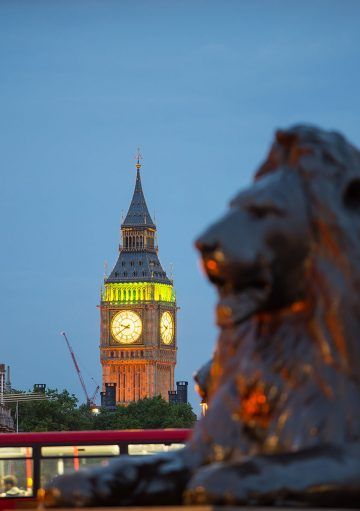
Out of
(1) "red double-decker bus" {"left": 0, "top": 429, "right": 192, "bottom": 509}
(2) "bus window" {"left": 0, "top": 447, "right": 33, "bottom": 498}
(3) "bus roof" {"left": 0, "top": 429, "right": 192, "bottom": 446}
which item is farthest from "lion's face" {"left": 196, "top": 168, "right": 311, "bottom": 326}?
(3) "bus roof" {"left": 0, "top": 429, "right": 192, "bottom": 446}

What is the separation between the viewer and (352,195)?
13.7 ft

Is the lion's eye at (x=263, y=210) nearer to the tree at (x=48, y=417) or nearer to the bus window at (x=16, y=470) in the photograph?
the bus window at (x=16, y=470)

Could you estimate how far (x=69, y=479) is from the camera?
423 cm

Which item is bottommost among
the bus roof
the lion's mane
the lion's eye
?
the lion's mane

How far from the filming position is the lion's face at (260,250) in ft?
13.1

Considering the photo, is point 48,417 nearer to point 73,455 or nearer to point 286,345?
point 73,455

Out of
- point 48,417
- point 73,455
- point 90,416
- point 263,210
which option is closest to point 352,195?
point 263,210

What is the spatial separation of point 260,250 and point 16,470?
808 inches

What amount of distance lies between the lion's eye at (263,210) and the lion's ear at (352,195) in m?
0.20

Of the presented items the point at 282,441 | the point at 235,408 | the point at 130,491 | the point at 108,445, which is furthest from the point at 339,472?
the point at 108,445

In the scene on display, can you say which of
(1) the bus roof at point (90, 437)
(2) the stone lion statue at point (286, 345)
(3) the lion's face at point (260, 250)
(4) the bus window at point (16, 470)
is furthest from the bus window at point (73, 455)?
(3) the lion's face at point (260, 250)

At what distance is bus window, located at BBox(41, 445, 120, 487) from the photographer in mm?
23266

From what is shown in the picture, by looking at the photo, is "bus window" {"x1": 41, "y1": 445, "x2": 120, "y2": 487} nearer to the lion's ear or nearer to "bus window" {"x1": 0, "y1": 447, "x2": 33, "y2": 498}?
"bus window" {"x1": 0, "y1": 447, "x2": 33, "y2": 498}

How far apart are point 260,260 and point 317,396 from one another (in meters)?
0.42
